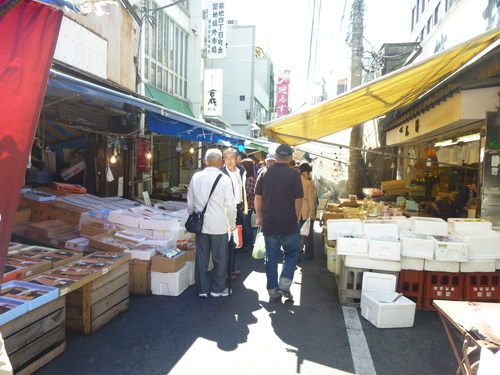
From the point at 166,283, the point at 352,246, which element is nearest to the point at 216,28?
the point at 166,283

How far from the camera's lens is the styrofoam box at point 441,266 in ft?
14.7

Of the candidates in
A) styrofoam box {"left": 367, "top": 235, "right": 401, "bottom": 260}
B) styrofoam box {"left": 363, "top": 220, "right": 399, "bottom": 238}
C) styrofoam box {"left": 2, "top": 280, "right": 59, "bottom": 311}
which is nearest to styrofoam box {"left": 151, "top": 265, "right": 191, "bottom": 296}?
styrofoam box {"left": 2, "top": 280, "right": 59, "bottom": 311}

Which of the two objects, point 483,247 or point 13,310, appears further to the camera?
point 483,247

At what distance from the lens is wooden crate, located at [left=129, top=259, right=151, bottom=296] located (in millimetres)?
4805

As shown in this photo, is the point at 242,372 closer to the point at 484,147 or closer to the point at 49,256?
the point at 49,256

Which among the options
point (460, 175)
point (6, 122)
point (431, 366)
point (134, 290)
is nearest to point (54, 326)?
point (134, 290)

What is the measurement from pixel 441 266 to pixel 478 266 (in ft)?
1.56

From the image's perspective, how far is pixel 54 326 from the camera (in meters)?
3.19

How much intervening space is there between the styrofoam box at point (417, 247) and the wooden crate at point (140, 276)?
3.56m

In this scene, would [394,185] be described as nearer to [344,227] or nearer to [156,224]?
[344,227]

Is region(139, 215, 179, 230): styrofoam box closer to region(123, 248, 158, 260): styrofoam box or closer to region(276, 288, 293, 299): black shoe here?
region(123, 248, 158, 260): styrofoam box

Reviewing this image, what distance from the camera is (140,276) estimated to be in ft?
15.8

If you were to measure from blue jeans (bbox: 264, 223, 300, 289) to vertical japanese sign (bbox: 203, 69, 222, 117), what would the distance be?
39.3 feet

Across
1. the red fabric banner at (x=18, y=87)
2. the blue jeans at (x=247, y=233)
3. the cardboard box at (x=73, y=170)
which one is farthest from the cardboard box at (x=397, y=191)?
the red fabric banner at (x=18, y=87)
